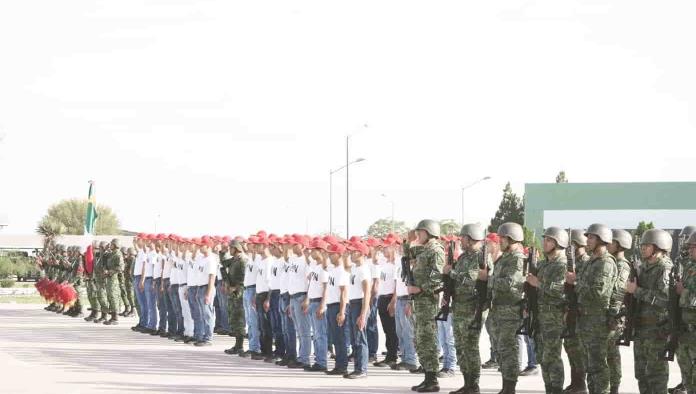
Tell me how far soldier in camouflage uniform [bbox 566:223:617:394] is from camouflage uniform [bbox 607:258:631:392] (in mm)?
131

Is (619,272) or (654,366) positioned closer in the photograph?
(654,366)

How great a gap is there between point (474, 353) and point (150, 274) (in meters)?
12.5

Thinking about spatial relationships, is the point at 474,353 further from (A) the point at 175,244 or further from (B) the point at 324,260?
(A) the point at 175,244

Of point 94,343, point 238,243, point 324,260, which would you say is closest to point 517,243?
point 324,260

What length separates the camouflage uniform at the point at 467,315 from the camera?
1431 centimetres

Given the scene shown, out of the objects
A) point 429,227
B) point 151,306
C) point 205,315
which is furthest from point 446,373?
point 151,306

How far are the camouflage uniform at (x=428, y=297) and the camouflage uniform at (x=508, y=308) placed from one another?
58.3 inches

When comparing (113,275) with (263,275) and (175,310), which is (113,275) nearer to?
(175,310)

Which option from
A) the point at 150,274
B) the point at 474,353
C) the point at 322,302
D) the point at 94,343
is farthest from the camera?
the point at 150,274

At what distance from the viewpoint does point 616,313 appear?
13133 millimetres

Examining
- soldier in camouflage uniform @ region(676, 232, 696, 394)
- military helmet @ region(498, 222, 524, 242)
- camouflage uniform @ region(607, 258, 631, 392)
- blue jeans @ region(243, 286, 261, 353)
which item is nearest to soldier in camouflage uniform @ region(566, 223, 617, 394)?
camouflage uniform @ region(607, 258, 631, 392)

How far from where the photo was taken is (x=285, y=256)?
61.6 feet

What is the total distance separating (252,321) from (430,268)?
5548mm

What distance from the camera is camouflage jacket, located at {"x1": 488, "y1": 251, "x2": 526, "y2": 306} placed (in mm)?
13539
